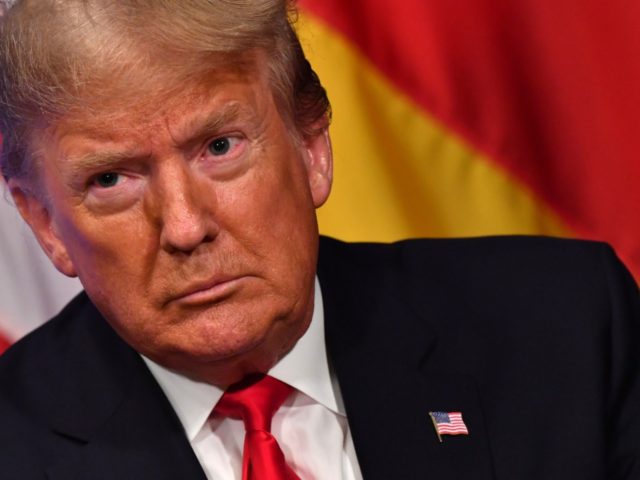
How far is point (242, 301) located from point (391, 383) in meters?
0.43

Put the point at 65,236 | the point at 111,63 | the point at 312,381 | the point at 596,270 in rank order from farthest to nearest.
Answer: the point at 596,270, the point at 312,381, the point at 65,236, the point at 111,63

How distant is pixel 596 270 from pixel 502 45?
2.18ft

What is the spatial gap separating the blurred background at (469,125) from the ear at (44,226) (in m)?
0.66

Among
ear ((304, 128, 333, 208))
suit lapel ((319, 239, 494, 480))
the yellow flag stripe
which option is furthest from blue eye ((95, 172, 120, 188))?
the yellow flag stripe

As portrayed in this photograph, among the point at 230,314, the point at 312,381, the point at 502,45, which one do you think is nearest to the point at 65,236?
the point at 230,314

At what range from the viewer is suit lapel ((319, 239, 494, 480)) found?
7.79 ft

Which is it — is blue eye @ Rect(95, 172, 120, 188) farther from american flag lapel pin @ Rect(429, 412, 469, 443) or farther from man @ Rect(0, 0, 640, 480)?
american flag lapel pin @ Rect(429, 412, 469, 443)

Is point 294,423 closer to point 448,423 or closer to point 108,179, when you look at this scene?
point 448,423

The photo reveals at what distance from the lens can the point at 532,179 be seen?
3174 mm

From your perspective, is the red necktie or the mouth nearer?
the mouth

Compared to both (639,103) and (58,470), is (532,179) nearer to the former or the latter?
(639,103)

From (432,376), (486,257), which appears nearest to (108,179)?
(432,376)

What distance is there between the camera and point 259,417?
2355 millimetres

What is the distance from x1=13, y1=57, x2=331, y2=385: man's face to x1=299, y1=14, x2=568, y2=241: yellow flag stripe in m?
0.88
